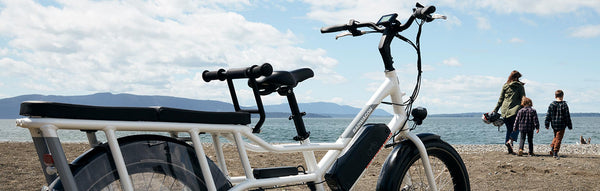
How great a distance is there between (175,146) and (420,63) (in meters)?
2.07

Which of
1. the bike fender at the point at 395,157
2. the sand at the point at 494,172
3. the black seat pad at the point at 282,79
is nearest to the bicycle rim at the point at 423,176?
the bike fender at the point at 395,157

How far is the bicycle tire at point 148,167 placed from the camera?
243 cm

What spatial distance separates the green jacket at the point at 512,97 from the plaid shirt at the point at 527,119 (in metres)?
0.26

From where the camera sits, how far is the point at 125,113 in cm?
238

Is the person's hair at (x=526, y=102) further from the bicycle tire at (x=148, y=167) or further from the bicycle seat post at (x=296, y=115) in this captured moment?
the bicycle tire at (x=148, y=167)

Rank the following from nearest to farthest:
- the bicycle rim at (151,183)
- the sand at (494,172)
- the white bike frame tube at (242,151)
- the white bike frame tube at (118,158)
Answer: the white bike frame tube at (118,158) < the bicycle rim at (151,183) < the white bike frame tube at (242,151) < the sand at (494,172)

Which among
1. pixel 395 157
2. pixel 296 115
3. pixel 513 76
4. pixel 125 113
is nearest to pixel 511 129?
pixel 513 76

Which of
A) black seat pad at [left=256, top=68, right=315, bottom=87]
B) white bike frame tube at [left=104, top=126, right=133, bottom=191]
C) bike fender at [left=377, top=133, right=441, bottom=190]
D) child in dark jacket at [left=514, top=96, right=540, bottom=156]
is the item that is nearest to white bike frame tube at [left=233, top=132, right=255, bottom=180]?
black seat pad at [left=256, top=68, right=315, bottom=87]

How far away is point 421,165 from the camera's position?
414 centimetres

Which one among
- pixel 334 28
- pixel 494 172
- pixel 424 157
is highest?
pixel 334 28

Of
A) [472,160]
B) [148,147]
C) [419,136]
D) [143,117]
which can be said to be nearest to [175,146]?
[148,147]

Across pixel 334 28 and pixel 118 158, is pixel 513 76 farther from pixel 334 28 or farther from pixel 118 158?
pixel 118 158

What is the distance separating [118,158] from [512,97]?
1033 cm

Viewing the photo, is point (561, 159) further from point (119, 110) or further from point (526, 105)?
point (119, 110)
